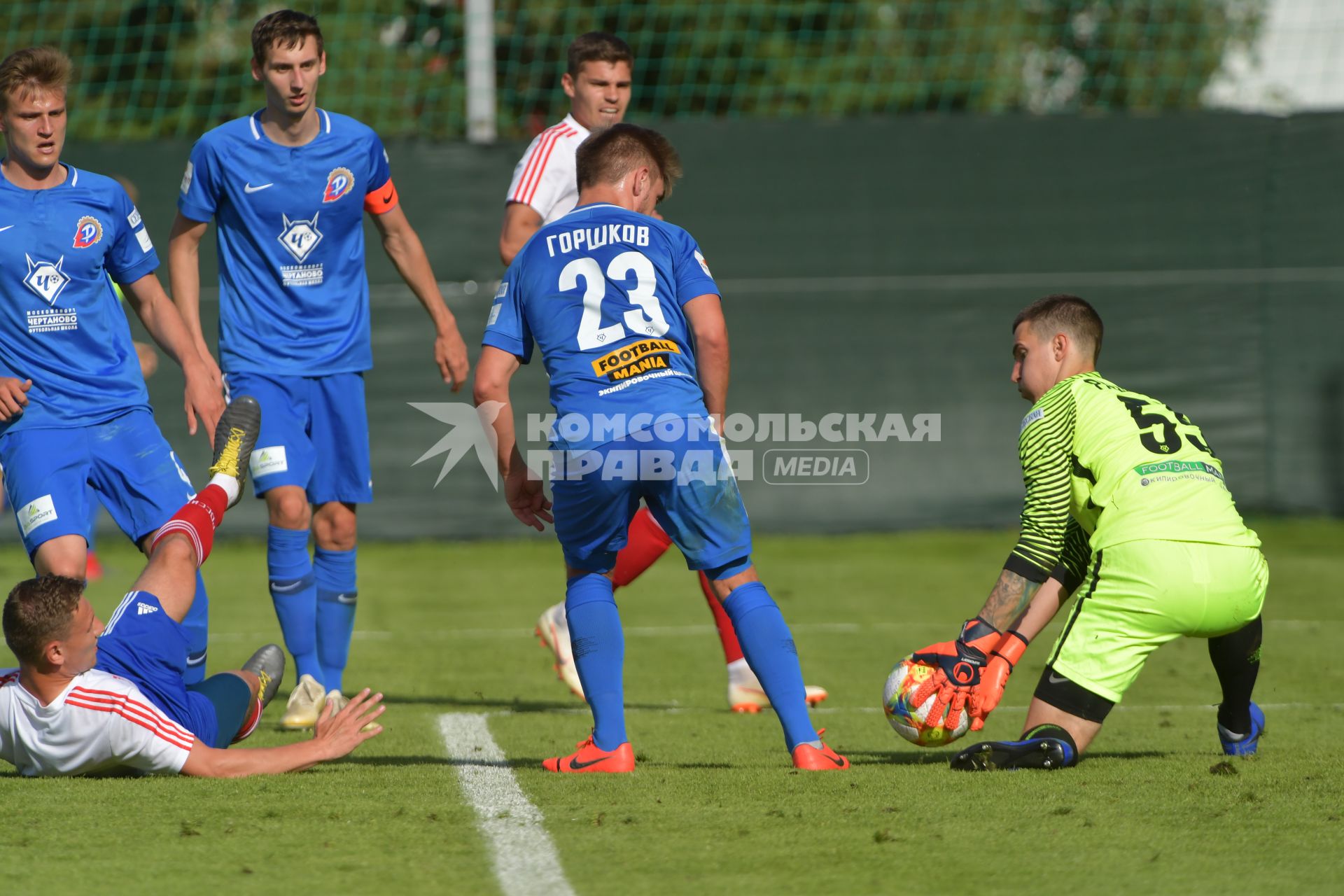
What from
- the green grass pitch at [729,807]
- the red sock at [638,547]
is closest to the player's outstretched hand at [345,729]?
the green grass pitch at [729,807]

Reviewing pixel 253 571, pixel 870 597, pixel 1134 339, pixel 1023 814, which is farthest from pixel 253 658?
pixel 1134 339

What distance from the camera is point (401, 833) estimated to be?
380cm

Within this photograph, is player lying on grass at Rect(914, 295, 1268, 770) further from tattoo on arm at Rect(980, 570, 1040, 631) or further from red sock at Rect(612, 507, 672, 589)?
red sock at Rect(612, 507, 672, 589)

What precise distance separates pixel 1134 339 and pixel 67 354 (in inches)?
355

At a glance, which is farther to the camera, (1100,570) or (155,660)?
(1100,570)

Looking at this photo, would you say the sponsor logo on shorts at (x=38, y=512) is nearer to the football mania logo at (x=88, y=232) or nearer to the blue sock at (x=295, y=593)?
the football mania logo at (x=88, y=232)

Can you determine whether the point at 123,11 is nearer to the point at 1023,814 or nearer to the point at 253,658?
the point at 253,658

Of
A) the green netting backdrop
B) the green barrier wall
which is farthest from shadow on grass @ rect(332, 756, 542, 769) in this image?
the green netting backdrop

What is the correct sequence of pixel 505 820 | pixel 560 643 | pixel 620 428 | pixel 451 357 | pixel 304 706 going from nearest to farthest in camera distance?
1. pixel 505 820
2. pixel 620 428
3. pixel 304 706
4. pixel 451 357
5. pixel 560 643

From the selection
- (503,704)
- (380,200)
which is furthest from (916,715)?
(380,200)

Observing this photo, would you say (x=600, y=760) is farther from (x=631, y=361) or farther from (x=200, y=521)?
(x=200, y=521)

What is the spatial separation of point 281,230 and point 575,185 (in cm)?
129

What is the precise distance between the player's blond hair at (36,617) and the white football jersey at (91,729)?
163 millimetres

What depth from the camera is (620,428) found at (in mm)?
4496
